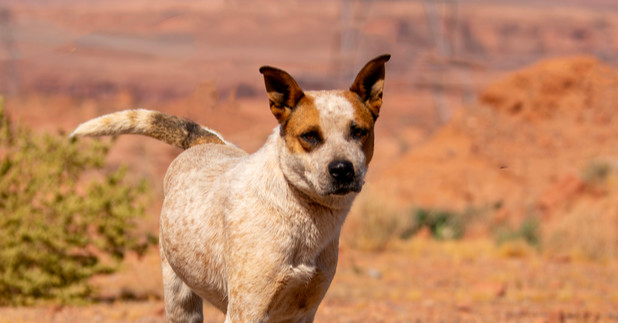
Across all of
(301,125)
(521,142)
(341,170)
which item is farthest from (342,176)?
(521,142)

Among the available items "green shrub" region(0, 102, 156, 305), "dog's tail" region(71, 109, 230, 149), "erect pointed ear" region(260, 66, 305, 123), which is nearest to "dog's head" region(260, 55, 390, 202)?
"erect pointed ear" region(260, 66, 305, 123)

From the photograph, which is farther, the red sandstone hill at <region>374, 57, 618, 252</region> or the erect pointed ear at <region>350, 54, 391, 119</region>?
the red sandstone hill at <region>374, 57, 618, 252</region>

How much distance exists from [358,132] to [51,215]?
646cm

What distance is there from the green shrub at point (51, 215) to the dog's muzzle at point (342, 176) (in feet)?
19.9

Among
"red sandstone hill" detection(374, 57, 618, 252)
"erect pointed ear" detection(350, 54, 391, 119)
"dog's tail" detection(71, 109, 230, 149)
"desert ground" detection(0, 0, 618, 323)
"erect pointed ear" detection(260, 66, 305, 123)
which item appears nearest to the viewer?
"erect pointed ear" detection(260, 66, 305, 123)

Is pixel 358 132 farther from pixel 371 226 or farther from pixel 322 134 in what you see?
pixel 371 226

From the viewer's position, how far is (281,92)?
14.8 ft

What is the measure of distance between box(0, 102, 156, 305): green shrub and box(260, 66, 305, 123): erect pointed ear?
5712mm

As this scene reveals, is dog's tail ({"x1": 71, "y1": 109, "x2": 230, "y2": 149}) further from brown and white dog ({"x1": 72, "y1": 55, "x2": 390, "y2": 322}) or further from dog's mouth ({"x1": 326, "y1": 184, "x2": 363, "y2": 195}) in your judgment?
dog's mouth ({"x1": 326, "y1": 184, "x2": 363, "y2": 195})

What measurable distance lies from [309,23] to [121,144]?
54.5 m

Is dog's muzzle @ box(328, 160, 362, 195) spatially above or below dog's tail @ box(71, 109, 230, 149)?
above

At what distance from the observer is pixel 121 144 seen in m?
32.5

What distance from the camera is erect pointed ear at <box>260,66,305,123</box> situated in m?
4.41

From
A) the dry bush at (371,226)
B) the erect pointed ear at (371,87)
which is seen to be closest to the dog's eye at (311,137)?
the erect pointed ear at (371,87)
